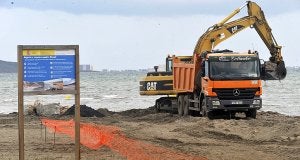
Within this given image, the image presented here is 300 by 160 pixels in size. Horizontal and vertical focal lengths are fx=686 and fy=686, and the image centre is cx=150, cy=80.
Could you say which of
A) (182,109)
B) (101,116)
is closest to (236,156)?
(182,109)

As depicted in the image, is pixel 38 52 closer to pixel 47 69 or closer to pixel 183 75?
pixel 47 69

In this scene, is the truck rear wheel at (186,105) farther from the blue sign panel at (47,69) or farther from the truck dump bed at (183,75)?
the blue sign panel at (47,69)

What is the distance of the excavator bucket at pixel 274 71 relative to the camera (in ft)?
90.0

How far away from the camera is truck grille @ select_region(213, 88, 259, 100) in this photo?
25859 mm

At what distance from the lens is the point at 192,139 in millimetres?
19922

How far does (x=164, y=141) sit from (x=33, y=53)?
7.76 meters

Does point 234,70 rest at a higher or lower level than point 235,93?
higher

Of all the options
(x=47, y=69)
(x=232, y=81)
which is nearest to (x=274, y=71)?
(x=232, y=81)

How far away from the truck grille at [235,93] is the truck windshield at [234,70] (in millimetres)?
502

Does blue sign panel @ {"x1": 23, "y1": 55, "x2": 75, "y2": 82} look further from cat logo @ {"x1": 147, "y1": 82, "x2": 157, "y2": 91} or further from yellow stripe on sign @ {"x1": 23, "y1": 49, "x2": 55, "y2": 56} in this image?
cat logo @ {"x1": 147, "y1": 82, "x2": 157, "y2": 91}

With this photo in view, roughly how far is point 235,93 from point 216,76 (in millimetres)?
1018

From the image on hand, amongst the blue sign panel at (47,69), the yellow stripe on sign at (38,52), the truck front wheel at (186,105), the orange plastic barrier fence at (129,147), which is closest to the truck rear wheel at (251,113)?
the truck front wheel at (186,105)

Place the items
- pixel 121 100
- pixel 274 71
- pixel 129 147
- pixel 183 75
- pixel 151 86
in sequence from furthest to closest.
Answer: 1. pixel 121 100
2. pixel 151 86
3. pixel 183 75
4. pixel 274 71
5. pixel 129 147

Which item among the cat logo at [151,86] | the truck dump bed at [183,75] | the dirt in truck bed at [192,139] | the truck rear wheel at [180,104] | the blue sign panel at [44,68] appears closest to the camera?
the blue sign panel at [44,68]
